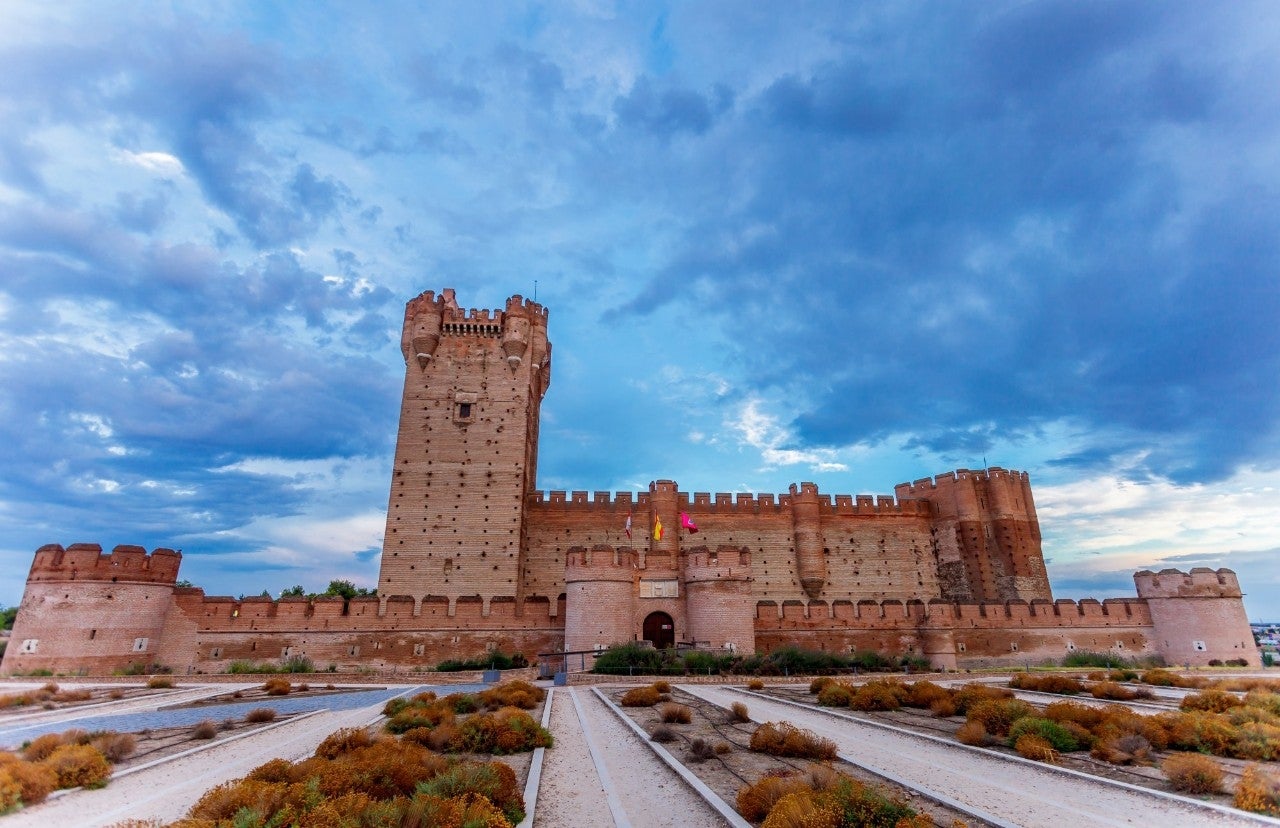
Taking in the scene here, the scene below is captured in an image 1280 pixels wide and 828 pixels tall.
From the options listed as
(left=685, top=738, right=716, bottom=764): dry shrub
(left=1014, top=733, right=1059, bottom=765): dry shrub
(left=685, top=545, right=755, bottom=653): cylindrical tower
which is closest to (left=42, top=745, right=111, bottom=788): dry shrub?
(left=685, top=738, right=716, bottom=764): dry shrub

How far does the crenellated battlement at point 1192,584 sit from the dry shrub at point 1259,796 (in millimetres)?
30298

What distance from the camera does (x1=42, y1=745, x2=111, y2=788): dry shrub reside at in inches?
280

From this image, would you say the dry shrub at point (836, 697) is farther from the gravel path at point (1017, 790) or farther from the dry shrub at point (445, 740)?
the dry shrub at point (445, 740)

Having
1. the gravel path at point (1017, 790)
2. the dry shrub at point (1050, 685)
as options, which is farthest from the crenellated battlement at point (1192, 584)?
the gravel path at point (1017, 790)

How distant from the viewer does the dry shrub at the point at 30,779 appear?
654cm

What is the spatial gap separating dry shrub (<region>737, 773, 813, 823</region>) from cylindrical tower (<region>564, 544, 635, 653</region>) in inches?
738

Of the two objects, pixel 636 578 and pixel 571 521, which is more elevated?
pixel 571 521

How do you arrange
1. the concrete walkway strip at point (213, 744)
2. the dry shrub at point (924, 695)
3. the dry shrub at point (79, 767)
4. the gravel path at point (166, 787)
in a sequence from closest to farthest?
the gravel path at point (166, 787)
the dry shrub at point (79, 767)
the concrete walkway strip at point (213, 744)
the dry shrub at point (924, 695)

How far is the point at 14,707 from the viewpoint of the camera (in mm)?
14477

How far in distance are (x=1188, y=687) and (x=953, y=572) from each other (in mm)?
20871

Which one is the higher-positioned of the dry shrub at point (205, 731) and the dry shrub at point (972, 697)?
the dry shrub at point (972, 697)

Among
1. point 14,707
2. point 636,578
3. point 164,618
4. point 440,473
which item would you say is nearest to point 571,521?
point 440,473

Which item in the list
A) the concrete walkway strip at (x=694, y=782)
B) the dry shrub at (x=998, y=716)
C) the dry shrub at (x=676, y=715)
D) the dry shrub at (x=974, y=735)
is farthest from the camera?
the dry shrub at (x=676, y=715)

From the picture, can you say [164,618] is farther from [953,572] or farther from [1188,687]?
[953,572]
